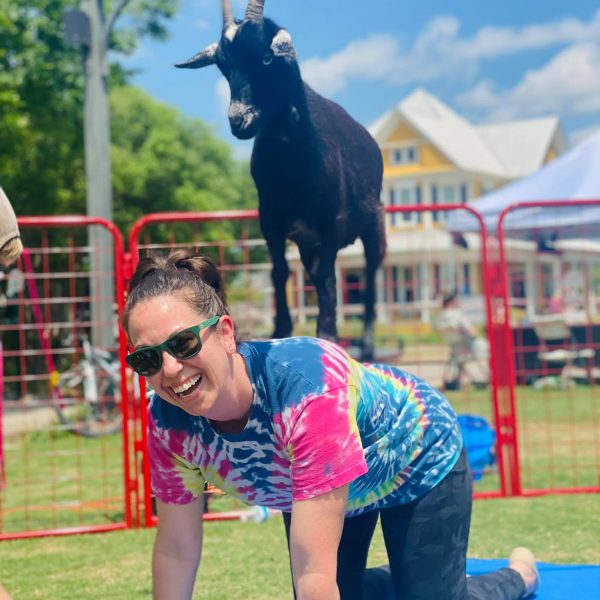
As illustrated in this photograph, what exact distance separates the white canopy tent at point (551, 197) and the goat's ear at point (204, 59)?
28.7 feet

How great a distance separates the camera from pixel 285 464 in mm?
2174

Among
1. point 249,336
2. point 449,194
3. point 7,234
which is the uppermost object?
point 449,194

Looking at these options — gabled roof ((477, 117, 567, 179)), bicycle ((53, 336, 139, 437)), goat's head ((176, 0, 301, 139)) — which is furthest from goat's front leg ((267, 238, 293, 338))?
gabled roof ((477, 117, 567, 179))

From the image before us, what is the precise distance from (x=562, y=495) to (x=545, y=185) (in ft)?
24.2

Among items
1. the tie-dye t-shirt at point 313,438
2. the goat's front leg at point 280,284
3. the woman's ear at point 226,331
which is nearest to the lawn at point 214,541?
the goat's front leg at point 280,284

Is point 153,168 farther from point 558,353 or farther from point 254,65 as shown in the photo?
point 254,65

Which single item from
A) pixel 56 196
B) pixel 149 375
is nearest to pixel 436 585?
pixel 149 375

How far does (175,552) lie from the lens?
229 centimetres

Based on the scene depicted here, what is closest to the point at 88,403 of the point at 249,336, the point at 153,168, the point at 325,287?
the point at 249,336

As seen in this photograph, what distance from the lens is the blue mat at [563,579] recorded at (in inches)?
129

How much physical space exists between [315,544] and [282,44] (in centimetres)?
161

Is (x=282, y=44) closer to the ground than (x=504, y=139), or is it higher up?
closer to the ground

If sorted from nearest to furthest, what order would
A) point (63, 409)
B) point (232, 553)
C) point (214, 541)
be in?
1. point (232, 553)
2. point (214, 541)
3. point (63, 409)

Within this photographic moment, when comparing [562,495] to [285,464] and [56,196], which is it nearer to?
[285,464]
